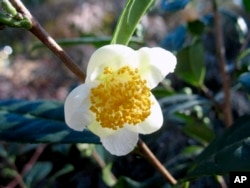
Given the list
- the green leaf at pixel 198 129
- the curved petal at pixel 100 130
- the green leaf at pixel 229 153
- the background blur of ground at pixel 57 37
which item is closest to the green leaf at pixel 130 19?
the curved petal at pixel 100 130

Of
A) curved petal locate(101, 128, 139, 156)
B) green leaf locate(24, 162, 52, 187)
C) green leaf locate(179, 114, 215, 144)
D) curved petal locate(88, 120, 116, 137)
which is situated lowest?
green leaf locate(24, 162, 52, 187)

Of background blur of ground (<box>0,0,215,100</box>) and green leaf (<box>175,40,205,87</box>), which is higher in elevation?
green leaf (<box>175,40,205,87</box>)

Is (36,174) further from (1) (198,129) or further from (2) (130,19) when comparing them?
(2) (130,19)

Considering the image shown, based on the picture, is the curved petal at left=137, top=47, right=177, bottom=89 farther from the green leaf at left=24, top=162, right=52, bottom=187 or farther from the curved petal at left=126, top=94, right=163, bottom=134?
the green leaf at left=24, top=162, right=52, bottom=187

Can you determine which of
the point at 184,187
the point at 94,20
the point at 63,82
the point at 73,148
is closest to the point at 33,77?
the point at 63,82

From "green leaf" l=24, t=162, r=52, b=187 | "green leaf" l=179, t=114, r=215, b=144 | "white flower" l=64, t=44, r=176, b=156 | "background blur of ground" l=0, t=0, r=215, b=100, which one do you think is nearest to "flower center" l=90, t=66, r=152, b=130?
"white flower" l=64, t=44, r=176, b=156

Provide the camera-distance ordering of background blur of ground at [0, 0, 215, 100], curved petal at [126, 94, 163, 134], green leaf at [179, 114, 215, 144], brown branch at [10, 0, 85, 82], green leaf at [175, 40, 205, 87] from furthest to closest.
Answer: background blur of ground at [0, 0, 215, 100] → green leaf at [175, 40, 205, 87] → green leaf at [179, 114, 215, 144] → curved petal at [126, 94, 163, 134] → brown branch at [10, 0, 85, 82]
